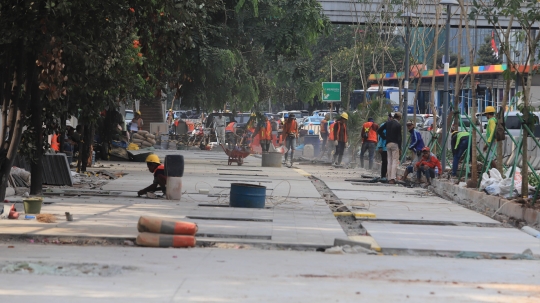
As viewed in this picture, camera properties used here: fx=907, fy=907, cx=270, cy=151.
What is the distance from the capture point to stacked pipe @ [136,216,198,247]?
34.7 feet

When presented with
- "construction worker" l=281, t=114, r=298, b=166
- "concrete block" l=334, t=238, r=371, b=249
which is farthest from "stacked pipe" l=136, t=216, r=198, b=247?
"construction worker" l=281, t=114, r=298, b=166

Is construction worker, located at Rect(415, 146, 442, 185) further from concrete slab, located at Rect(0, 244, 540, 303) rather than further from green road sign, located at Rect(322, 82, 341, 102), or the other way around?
green road sign, located at Rect(322, 82, 341, 102)

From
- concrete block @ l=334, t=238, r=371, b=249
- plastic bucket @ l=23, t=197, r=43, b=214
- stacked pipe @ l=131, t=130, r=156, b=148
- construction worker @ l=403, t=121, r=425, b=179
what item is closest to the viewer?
concrete block @ l=334, t=238, r=371, b=249

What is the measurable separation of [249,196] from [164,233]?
4.94 m

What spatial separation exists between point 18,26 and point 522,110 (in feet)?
28.3

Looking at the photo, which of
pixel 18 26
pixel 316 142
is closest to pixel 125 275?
pixel 18 26

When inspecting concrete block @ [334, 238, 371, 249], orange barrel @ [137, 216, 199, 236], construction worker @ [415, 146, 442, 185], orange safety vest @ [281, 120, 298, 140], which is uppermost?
orange safety vest @ [281, 120, 298, 140]

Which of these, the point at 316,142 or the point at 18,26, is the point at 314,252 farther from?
the point at 316,142

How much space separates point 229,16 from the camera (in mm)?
26031

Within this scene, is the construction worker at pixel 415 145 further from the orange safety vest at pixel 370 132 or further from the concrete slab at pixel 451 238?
the concrete slab at pixel 451 238

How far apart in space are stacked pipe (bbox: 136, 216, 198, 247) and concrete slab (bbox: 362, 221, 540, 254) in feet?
7.90

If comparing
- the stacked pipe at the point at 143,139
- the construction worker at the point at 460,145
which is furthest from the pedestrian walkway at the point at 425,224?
the stacked pipe at the point at 143,139

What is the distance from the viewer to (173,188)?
16.3 m

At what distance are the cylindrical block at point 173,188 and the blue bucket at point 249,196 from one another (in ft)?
4.10
